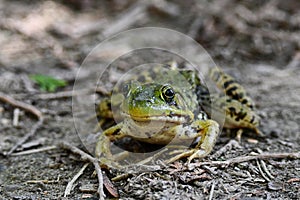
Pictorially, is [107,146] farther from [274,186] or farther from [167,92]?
[274,186]

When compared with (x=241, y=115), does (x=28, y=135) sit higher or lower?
lower

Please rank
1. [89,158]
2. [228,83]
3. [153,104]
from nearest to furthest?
[153,104]
[89,158]
[228,83]

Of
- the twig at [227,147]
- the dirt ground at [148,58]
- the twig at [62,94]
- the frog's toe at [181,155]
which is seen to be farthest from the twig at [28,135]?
the twig at [227,147]

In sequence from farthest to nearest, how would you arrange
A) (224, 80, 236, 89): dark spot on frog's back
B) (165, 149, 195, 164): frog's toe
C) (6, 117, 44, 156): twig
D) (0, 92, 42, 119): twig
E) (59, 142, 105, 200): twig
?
(0, 92, 42, 119): twig, (224, 80, 236, 89): dark spot on frog's back, (6, 117, 44, 156): twig, (165, 149, 195, 164): frog's toe, (59, 142, 105, 200): twig

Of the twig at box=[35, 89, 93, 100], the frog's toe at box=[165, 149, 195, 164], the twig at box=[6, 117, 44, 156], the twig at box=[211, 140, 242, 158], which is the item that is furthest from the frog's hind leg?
the twig at box=[6, 117, 44, 156]

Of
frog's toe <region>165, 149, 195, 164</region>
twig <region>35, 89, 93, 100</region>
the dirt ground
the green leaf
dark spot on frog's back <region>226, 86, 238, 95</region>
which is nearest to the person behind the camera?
the dirt ground

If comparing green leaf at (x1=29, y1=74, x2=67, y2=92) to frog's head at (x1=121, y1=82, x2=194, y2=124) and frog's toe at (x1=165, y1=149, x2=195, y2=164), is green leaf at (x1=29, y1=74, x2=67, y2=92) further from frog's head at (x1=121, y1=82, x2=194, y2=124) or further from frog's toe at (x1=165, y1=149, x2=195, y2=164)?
frog's toe at (x1=165, y1=149, x2=195, y2=164)

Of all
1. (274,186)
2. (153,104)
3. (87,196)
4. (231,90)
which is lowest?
(87,196)

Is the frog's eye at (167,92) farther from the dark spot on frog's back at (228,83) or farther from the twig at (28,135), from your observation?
the twig at (28,135)

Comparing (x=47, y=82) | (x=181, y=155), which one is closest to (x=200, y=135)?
(x=181, y=155)
